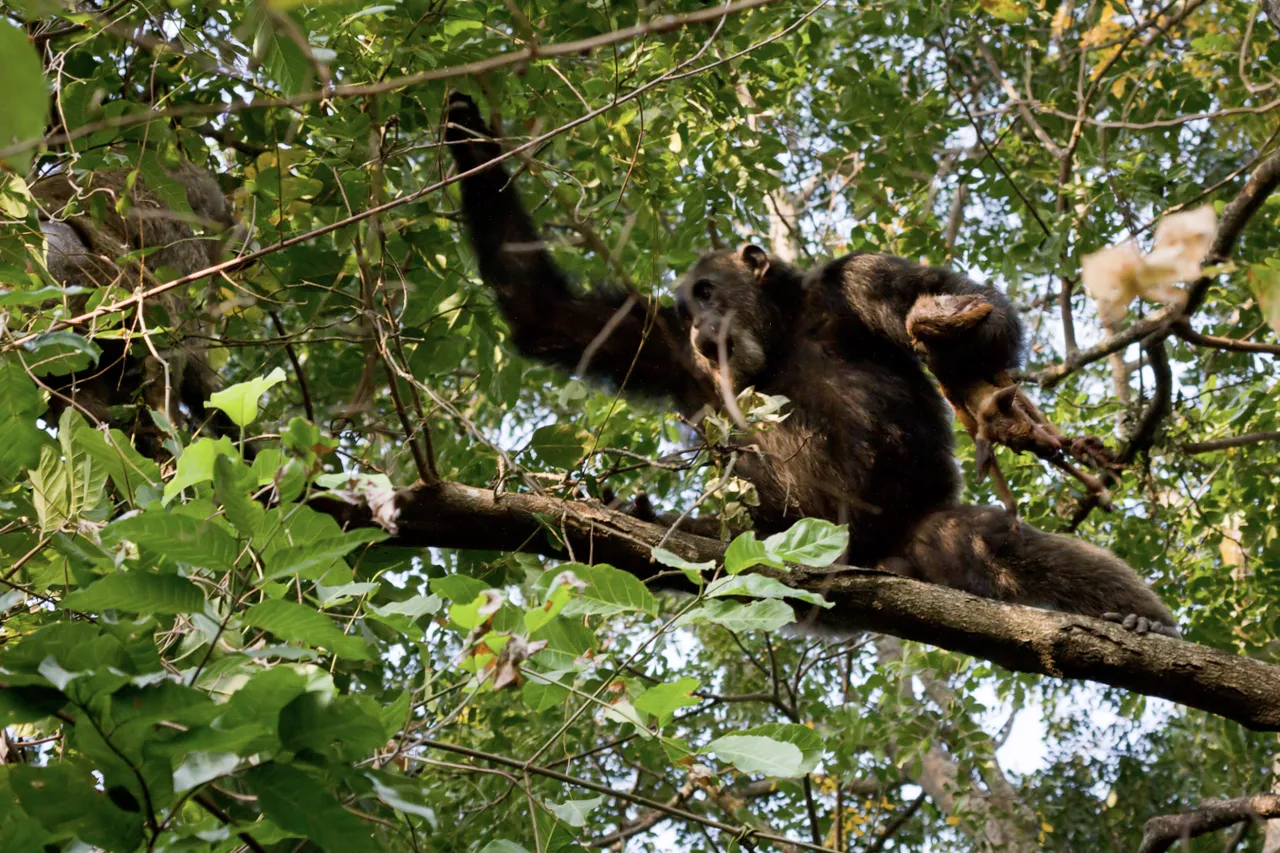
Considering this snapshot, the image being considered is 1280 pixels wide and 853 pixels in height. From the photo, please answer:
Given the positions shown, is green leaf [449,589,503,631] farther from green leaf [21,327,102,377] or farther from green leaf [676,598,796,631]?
green leaf [21,327,102,377]

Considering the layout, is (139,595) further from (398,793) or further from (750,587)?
(750,587)

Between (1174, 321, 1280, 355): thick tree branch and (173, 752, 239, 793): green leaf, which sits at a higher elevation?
(1174, 321, 1280, 355): thick tree branch

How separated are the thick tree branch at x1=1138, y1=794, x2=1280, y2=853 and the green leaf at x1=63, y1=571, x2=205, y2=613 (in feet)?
10.1

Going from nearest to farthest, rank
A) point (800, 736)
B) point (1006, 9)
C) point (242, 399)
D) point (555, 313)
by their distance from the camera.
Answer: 1. point (242, 399)
2. point (800, 736)
3. point (555, 313)
4. point (1006, 9)

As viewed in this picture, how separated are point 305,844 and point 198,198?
4.32 metres

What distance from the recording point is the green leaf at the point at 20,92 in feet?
2.93

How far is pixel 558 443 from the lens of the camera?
413cm

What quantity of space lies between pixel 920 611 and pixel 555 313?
233 cm

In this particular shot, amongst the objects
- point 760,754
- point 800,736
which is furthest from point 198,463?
point 800,736

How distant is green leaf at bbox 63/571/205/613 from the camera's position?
1.76 m

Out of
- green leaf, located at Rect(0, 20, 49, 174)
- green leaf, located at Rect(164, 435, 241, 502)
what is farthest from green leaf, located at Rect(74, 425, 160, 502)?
green leaf, located at Rect(0, 20, 49, 174)

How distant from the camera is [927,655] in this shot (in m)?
6.05

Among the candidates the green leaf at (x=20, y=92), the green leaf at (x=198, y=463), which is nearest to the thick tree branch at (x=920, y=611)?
the green leaf at (x=198, y=463)

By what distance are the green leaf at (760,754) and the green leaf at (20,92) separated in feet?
5.36
